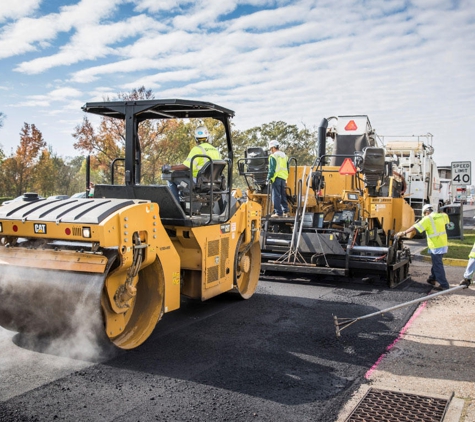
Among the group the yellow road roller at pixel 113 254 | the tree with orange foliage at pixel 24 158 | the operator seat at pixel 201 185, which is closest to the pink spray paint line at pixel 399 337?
the yellow road roller at pixel 113 254

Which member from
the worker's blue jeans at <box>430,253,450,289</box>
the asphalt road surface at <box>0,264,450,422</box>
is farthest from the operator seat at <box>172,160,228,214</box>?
the worker's blue jeans at <box>430,253,450,289</box>

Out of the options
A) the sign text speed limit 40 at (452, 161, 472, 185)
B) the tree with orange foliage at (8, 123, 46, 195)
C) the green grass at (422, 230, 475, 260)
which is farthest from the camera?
the tree with orange foliage at (8, 123, 46, 195)

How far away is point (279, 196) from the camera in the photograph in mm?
9953

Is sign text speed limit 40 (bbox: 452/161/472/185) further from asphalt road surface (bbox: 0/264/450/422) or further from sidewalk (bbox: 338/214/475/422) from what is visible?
asphalt road surface (bbox: 0/264/450/422)

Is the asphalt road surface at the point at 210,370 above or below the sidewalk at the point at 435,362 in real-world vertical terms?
above

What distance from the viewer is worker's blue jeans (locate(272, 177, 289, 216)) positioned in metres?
9.85

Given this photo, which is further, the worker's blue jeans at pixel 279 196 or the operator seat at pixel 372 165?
the worker's blue jeans at pixel 279 196

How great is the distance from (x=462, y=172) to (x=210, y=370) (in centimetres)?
1064

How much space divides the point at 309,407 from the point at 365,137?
891 cm

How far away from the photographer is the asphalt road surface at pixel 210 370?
379cm

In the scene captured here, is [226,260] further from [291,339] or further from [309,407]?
[309,407]

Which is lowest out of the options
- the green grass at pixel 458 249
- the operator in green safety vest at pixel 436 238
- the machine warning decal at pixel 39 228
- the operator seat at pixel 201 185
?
the green grass at pixel 458 249

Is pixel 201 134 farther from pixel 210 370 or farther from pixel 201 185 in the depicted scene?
pixel 210 370

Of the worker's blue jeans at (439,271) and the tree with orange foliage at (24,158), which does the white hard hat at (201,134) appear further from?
the tree with orange foliage at (24,158)
